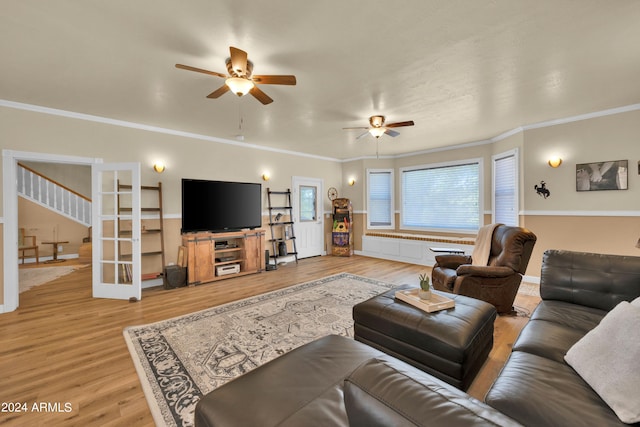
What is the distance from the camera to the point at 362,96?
10.8 feet

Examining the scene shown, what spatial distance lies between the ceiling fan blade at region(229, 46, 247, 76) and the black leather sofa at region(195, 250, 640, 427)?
2.15 metres

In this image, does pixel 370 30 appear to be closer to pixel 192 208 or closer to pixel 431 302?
pixel 431 302

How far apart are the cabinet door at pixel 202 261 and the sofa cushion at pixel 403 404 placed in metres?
4.41

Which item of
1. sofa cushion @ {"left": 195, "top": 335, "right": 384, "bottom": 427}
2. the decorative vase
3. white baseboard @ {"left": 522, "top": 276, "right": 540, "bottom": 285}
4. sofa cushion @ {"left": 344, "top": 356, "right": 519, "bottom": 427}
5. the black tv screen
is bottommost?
white baseboard @ {"left": 522, "top": 276, "right": 540, "bottom": 285}

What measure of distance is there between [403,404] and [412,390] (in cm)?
5

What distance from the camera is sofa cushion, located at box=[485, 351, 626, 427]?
107 cm

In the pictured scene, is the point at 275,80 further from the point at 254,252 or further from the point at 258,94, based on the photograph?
the point at 254,252

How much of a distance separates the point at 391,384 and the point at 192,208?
15.5 feet

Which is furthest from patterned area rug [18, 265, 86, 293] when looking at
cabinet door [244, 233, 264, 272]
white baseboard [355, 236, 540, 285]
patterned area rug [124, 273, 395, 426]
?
white baseboard [355, 236, 540, 285]

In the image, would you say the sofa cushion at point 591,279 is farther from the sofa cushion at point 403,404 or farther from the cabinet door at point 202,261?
the cabinet door at point 202,261

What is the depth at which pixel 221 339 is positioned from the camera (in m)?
2.66

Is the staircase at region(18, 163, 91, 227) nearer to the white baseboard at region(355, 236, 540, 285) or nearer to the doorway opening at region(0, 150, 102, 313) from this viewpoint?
the doorway opening at region(0, 150, 102, 313)

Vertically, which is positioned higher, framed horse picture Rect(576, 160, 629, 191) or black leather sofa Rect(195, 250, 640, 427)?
framed horse picture Rect(576, 160, 629, 191)

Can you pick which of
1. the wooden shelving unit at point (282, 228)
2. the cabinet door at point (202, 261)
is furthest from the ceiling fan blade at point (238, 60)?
the wooden shelving unit at point (282, 228)
